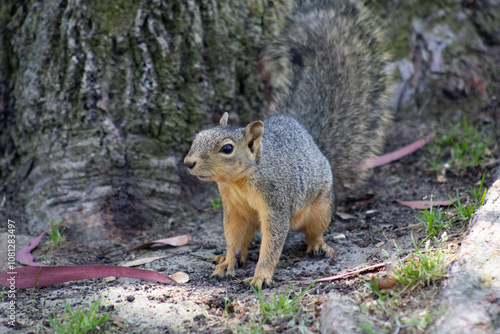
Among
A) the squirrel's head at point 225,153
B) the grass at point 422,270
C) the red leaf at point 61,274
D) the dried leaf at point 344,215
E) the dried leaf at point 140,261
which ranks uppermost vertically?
the squirrel's head at point 225,153

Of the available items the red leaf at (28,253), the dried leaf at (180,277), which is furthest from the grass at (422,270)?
the red leaf at (28,253)

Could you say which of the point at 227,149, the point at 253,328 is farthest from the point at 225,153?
the point at 253,328

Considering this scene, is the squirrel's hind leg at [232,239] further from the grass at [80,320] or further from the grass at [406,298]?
the grass at [406,298]

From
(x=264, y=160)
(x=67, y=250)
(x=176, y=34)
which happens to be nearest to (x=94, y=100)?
(x=176, y=34)

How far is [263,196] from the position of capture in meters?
2.27

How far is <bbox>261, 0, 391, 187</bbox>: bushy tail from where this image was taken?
310 centimetres

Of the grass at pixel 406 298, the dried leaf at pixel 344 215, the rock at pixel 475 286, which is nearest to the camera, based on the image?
the rock at pixel 475 286

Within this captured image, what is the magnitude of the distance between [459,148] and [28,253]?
120 inches

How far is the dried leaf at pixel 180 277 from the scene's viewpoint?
228cm

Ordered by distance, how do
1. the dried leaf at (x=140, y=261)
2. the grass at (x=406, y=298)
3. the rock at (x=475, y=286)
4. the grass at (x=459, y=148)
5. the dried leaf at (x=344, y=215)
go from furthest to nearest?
the grass at (x=459, y=148), the dried leaf at (x=344, y=215), the dried leaf at (x=140, y=261), the grass at (x=406, y=298), the rock at (x=475, y=286)

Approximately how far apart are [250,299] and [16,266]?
1351mm

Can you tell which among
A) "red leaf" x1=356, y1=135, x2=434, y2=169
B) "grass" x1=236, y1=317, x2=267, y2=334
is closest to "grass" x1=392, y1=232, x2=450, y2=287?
"grass" x1=236, y1=317, x2=267, y2=334

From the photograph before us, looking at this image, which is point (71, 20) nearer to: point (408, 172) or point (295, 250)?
point (295, 250)

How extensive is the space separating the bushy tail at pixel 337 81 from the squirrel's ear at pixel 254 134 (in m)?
0.97
